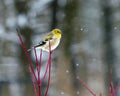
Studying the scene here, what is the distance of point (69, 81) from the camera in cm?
602

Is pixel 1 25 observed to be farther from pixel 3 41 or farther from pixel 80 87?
pixel 80 87

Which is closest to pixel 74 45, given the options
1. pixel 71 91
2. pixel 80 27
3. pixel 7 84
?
pixel 80 27

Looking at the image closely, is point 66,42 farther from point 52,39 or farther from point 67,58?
point 52,39

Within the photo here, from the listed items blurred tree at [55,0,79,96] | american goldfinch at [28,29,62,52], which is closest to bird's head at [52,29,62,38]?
american goldfinch at [28,29,62,52]

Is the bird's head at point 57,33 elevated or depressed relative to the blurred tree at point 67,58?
elevated

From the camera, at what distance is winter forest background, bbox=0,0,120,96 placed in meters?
6.07

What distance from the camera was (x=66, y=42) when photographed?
6.17 meters

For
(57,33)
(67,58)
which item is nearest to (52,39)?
(57,33)

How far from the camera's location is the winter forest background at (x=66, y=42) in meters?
6.07

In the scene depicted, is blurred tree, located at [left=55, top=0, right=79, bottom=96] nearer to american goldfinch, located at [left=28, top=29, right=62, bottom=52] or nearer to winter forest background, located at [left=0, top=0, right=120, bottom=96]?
winter forest background, located at [left=0, top=0, right=120, bottom=96]

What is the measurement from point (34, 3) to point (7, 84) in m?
1.21

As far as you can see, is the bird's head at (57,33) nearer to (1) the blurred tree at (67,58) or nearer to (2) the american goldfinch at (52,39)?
(2) the american goldfinch at (52,39)

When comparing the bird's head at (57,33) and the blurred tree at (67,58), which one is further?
the blurred tree at (67,58)

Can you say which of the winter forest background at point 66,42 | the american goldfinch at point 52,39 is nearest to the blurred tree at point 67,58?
the winter forest background at point 66,42
